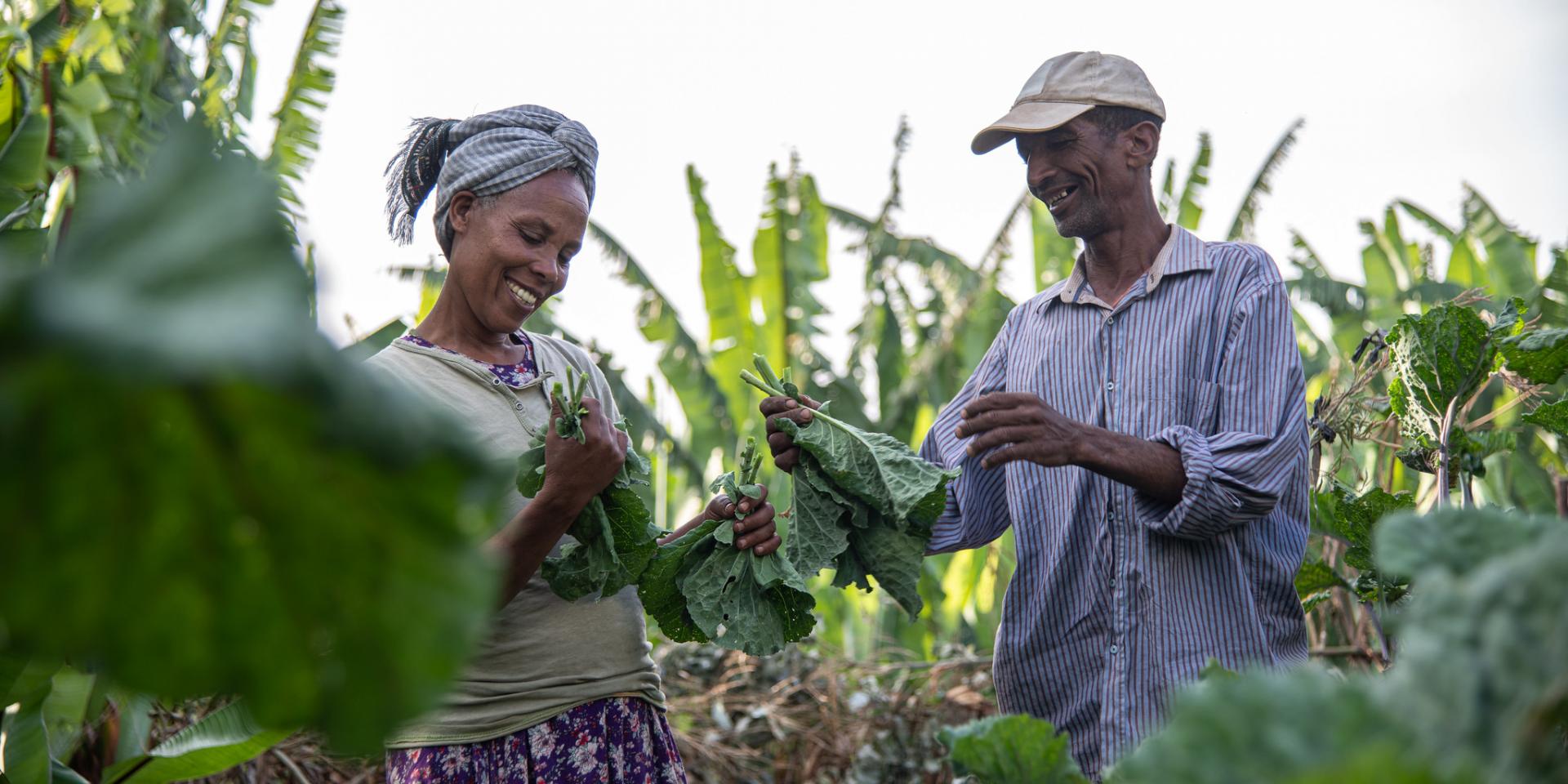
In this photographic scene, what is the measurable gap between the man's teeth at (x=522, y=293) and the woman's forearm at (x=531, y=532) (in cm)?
46

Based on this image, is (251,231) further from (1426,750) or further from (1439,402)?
(1439,402)

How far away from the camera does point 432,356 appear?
86.0 inches

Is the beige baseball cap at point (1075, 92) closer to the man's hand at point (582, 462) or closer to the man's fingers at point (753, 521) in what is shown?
the man's fingers at point (753, 521)

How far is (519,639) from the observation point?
2059 mm

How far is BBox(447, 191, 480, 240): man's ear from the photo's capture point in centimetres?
228

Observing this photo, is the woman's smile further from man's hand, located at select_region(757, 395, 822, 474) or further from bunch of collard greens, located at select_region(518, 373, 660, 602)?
man's hand, located at select_region(757, 395, 822, 474)

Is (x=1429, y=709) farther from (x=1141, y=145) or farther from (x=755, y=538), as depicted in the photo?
(x=1141, y=145)

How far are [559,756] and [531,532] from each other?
425 mm

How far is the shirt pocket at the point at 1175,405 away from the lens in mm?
2291

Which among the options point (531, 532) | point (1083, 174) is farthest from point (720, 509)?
point (1083, 174)

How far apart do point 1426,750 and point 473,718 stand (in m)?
1.73

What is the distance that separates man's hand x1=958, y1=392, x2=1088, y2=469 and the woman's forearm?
28.9 inches

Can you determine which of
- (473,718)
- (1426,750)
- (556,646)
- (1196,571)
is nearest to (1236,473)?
(1196,571)

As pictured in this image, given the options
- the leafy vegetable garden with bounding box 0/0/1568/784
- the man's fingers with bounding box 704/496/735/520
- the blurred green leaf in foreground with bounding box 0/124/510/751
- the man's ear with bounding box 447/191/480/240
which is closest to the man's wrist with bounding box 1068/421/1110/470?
the leafy vegetable garden with bounding box 0/0/1568/784
